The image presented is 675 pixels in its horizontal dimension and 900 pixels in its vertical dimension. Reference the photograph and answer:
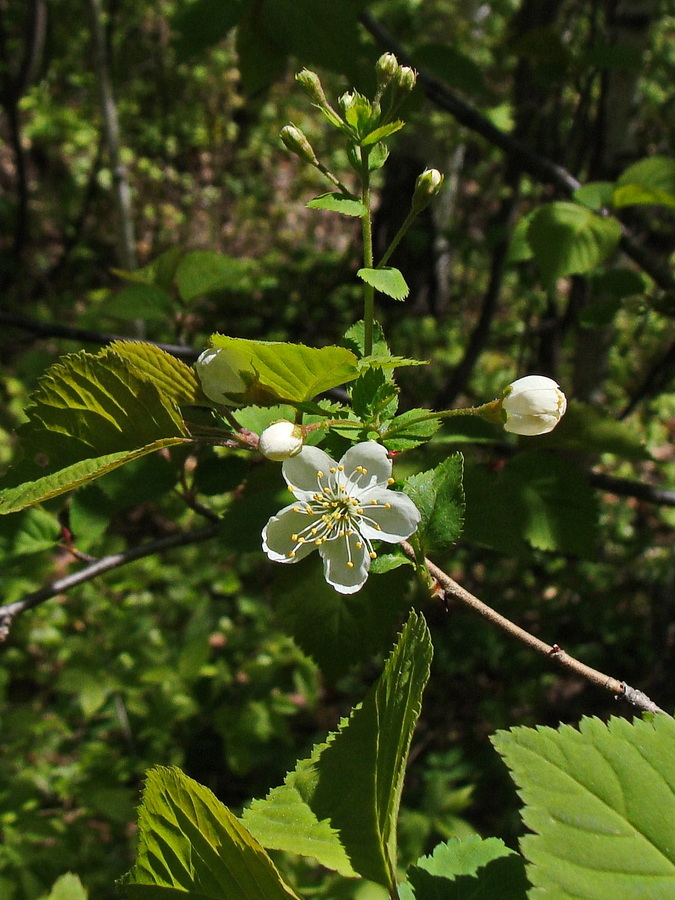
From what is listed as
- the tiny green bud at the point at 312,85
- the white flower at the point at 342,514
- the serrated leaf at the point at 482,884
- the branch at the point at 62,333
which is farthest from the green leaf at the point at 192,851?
the branch at the point at 62,333

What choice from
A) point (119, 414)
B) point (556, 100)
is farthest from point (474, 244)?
point (119, 414)

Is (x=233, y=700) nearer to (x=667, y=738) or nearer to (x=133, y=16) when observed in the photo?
(x=667, y=738)

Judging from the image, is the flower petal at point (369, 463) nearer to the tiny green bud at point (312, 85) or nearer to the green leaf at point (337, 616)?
the green leaf at point (337, 616)

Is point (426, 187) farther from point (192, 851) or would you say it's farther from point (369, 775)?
point (192, 851)

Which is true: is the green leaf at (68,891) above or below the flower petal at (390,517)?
below

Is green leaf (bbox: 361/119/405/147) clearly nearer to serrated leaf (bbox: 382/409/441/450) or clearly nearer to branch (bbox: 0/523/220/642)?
serrated leaf (bbox: 382/409/441/450)

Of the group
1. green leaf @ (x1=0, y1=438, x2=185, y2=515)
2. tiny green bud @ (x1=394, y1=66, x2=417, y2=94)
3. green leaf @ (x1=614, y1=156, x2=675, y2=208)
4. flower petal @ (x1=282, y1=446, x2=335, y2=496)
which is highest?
tiny green bud @ (x1=394, y1=66, x2=417, y2=94)

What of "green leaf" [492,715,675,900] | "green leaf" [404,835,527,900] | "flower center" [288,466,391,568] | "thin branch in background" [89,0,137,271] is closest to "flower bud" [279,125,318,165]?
"flower center" [288,466,391,568]
